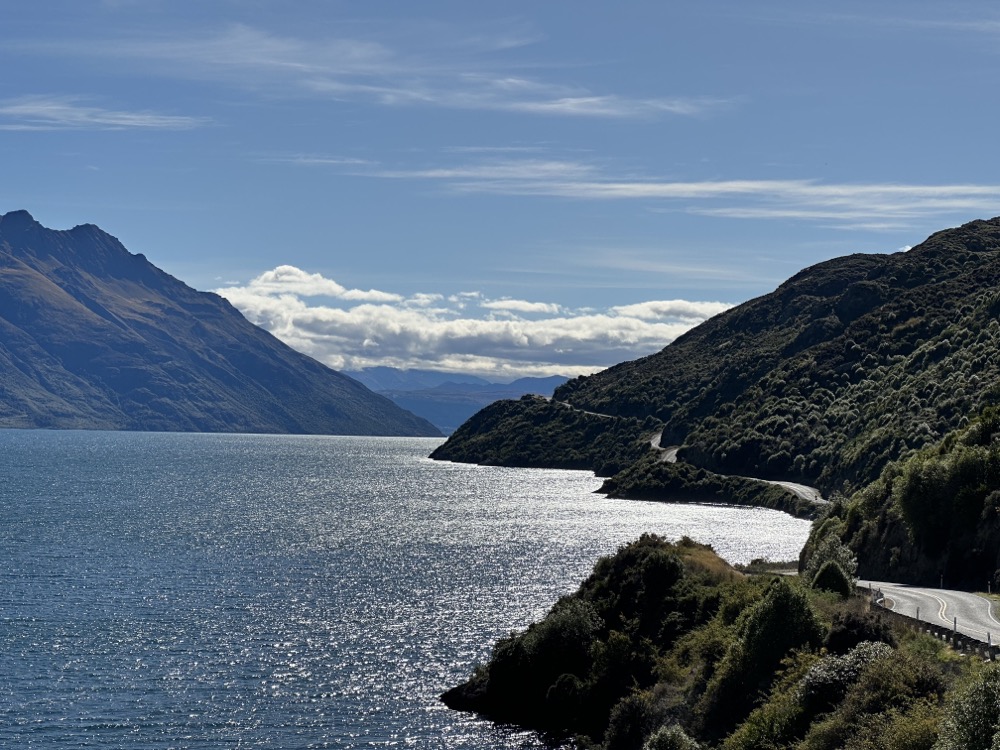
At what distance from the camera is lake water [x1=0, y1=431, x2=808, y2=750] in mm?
52438

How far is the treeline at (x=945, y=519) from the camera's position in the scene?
58.8m

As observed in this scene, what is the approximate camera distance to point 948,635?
4016cm

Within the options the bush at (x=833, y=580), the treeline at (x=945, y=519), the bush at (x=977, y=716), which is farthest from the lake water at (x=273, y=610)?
the bush at (x=977, y=716)

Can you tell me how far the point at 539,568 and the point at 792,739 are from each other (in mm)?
65662

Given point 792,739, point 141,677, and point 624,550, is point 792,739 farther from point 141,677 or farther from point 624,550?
point 141,677

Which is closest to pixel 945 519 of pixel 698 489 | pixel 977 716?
pixel 977 716

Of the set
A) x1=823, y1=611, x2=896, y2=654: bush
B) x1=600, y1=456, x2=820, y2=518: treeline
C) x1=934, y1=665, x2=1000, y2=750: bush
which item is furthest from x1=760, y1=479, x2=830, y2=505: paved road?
x1=934, y1=665, x2=1000, y2=750: bush

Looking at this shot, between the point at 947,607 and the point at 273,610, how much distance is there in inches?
1848

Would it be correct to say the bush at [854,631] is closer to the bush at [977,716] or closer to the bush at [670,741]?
the bush at [670,741]

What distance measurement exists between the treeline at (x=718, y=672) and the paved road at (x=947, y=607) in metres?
3.22

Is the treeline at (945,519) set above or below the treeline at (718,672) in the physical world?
above

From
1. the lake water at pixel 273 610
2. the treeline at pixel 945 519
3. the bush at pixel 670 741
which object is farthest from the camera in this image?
the treeline at pixel 945 519

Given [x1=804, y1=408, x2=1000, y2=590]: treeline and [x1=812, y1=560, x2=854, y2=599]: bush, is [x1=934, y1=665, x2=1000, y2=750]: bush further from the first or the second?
[x1=804, y1=408, x2=1000, y2=590]: treeline

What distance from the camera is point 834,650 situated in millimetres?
40938
